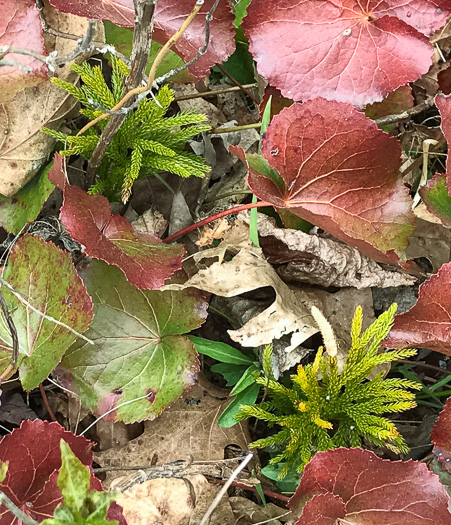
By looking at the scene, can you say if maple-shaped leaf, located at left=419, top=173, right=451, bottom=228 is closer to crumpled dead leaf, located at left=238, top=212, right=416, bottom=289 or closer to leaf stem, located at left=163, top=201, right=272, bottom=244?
crumpled dead leaf, located at left=238, top=212, right=416, bottom=289

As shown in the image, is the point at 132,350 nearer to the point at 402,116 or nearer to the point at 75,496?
the point at 75,496

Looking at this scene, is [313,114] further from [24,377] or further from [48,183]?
[24,377]

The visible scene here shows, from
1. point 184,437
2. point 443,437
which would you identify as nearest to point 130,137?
point 184,437

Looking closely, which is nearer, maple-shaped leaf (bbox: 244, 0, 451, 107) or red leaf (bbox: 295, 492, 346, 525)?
red leaf (bbox: 295, 492, 346, 525)

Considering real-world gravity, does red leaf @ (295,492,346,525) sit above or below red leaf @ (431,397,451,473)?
above

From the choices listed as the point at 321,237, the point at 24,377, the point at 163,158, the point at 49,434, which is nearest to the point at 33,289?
the point at 24,377

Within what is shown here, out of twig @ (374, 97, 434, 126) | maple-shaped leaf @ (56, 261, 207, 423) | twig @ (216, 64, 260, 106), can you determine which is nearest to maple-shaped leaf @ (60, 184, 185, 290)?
maple-shaped leaf @ (56, 261, 207, 423)
